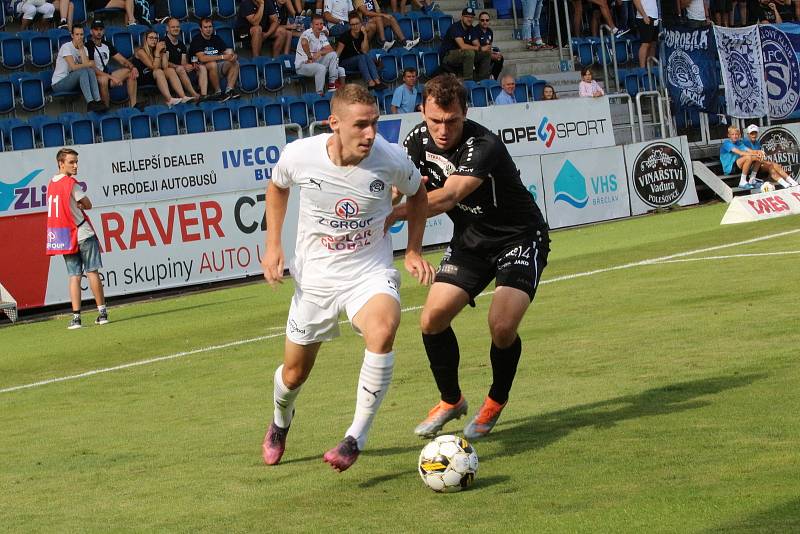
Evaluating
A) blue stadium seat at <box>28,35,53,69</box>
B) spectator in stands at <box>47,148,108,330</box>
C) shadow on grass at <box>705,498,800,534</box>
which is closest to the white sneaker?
blue stadium seat at <box>28,35,53,69</box>

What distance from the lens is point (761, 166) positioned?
86.5ft

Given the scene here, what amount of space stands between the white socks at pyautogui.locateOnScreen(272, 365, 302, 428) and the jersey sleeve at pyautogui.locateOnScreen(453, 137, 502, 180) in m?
1.62

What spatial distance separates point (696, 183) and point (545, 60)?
4.80 metres

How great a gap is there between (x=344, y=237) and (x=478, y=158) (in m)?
1.12

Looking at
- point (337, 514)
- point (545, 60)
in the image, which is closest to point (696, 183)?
point (545, 60)

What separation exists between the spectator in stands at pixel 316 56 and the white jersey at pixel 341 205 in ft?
58.3

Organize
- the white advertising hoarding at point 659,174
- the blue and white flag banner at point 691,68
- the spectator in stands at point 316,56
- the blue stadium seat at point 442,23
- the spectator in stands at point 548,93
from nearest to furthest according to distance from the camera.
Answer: the spectator in stands at point 316,56 → the white advertising hoarding at point 659,174 → the spectator in stands at point 548,93 → the blue and white flag banner at point 691,68 → the blue stadium seat at point 442,23

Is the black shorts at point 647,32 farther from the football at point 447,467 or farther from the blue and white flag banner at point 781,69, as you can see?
the football at point 447,467

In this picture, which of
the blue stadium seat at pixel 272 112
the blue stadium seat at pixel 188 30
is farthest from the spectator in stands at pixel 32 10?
the blue stadium seat at pixel 272 112

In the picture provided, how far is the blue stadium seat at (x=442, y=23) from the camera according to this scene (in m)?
27.9

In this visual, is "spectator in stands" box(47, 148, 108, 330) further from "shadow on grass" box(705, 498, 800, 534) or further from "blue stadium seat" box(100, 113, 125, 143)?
"shadow on grass" box(705, 498, 800, 534)

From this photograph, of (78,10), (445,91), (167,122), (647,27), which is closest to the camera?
(445,91)

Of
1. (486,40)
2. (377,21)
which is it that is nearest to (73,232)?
(377,21)

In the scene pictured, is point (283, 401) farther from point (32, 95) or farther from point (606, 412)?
point (32, 95)
